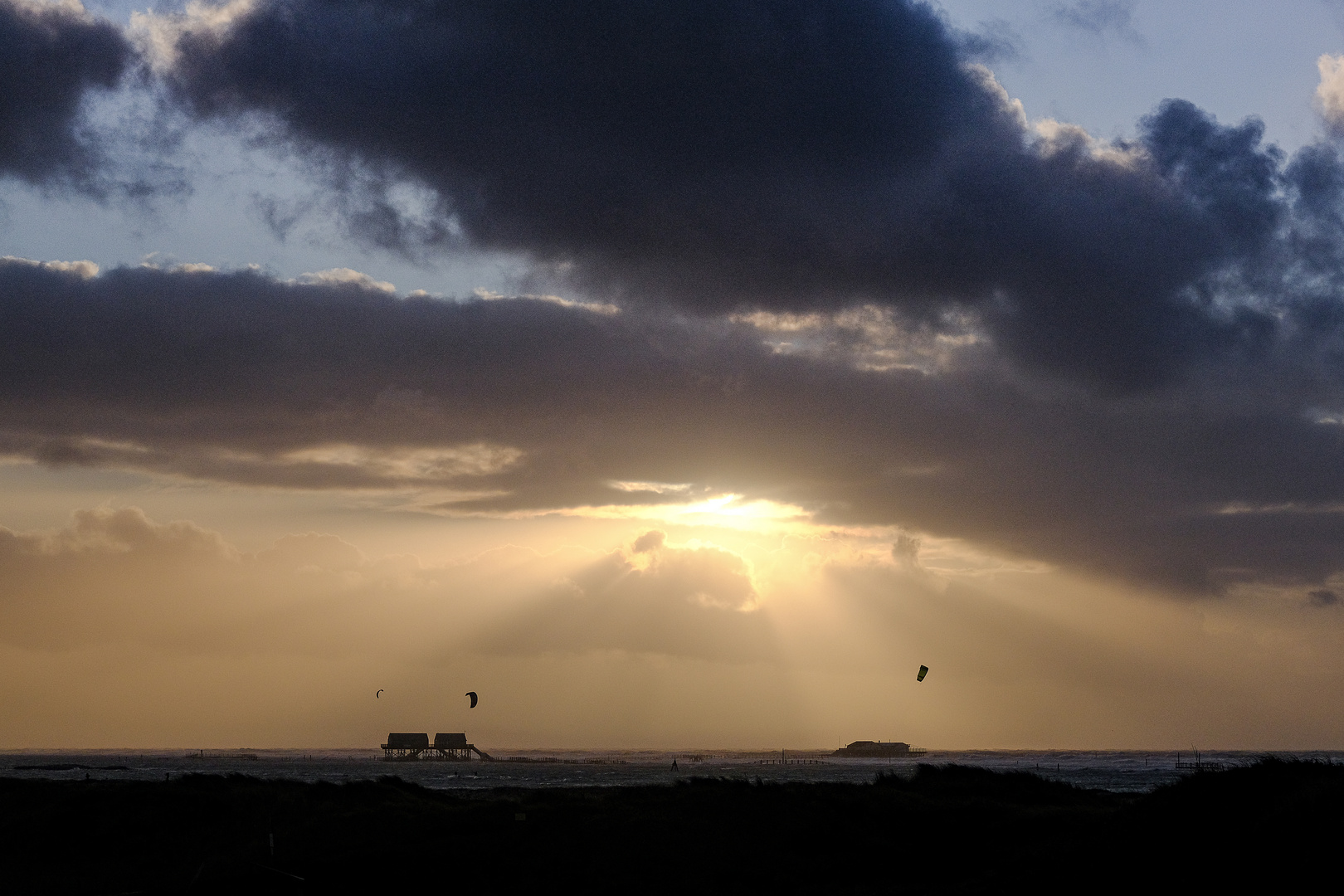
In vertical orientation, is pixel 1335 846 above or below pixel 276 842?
above

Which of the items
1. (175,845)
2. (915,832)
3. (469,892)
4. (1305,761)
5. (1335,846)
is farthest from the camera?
(175,845)

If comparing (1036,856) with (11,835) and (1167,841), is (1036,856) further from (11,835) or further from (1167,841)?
(11,835)

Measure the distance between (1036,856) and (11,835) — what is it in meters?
43.1

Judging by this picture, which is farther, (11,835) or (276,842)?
(11,835)

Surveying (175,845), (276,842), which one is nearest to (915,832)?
(276,842)

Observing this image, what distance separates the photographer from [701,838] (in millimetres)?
38625

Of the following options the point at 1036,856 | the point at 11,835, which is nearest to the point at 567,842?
the point at 1036,856

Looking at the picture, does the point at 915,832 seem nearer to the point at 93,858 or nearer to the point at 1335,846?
the point at 1335,846

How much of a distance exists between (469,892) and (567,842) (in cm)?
519

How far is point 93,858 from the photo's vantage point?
4425cm

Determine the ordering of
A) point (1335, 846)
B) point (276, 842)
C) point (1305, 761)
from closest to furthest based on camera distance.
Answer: point (1335, 846) → point (1305, 761) → point (276, 842)

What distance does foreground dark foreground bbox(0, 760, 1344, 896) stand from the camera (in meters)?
26.8

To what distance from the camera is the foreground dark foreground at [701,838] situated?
88.0ft

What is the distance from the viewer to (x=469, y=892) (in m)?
34.0
